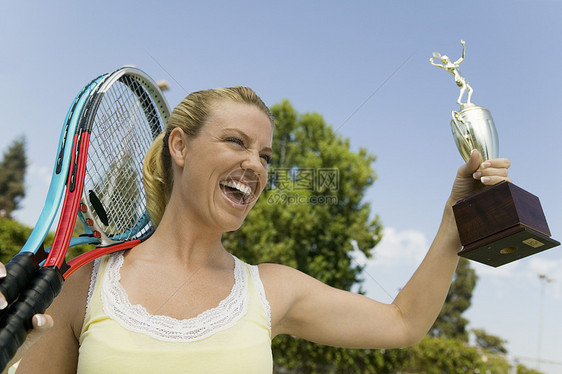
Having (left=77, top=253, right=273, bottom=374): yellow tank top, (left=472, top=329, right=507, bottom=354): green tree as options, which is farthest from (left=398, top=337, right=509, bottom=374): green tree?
(left=472, top=329, right=507, bottom=354): green tree

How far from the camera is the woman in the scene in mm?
1870

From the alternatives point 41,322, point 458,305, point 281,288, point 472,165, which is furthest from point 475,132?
point 458,305

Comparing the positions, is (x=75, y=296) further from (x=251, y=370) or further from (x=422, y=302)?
(x=422, y=302)

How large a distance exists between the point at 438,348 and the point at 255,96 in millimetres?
15390

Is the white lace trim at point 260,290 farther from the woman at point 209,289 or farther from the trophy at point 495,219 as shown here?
the trophy at point 495,219

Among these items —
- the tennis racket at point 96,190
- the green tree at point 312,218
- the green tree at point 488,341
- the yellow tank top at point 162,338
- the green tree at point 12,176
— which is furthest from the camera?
the green tree at point 488,341

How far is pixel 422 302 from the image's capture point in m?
2.26

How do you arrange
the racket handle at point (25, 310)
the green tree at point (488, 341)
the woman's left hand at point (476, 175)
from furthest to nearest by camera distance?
the green tree at point (488, 341) < the woman's left hand at point (476, 175) < the racket handle at point (25, 310)

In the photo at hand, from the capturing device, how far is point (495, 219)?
6.88 feet

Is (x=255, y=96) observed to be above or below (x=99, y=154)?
above

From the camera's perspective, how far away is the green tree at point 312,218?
611 inches

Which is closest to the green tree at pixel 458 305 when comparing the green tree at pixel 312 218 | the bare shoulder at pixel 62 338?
the green tree at pixel 312 218

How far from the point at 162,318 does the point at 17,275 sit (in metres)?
0.52

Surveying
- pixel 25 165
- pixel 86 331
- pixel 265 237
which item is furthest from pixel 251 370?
pixel 25 165
